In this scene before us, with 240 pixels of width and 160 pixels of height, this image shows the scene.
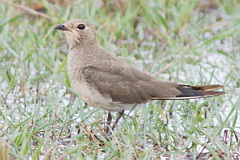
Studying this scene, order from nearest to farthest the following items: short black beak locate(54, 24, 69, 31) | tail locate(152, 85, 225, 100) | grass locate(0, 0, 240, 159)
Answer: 1. grass locate(0, 0, 240, 159)
2. tail locate(152, 85, 225, 100)
3. short black beak locate(54, 24, 69, 31)

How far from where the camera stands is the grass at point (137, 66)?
4.92m

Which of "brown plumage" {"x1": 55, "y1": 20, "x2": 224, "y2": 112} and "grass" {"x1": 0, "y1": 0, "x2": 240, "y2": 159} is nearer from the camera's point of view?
"grass" {"x1": 0, "y1": 0, "x2": 240, "y2": 159}

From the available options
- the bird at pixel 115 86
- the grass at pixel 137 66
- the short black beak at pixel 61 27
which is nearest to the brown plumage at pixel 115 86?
the bird at pixel 115 86

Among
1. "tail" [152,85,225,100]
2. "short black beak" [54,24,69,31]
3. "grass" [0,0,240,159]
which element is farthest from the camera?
"short black beak" [54,24,69,31]

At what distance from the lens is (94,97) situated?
216 inches

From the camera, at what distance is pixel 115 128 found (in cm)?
574

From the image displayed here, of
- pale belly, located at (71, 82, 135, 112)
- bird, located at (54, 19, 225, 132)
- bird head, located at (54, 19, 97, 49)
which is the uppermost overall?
bird head, located at (54, 19, 97, 49)

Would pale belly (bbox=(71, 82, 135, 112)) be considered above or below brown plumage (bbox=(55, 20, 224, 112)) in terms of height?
below

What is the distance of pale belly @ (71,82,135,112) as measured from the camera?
5477 millimetres

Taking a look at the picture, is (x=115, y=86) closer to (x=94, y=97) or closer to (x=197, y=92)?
(x=94, y=97)

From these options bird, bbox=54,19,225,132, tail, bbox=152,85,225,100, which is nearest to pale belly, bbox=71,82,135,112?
bird, bbox=54,19,225,132

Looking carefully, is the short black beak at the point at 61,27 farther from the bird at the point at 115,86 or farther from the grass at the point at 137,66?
the grass at the point at 137,66

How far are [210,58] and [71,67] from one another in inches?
113

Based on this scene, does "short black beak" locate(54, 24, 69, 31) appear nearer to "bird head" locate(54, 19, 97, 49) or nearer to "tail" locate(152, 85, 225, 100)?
"bird head" locate(54, 19, 97, 49)
